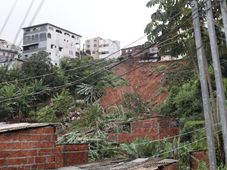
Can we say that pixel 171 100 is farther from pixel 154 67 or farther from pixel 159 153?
pixel 154 67

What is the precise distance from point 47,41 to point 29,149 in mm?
45834

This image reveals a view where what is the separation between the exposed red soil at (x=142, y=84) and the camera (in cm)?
2027

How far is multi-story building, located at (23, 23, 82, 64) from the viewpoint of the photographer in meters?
48.8

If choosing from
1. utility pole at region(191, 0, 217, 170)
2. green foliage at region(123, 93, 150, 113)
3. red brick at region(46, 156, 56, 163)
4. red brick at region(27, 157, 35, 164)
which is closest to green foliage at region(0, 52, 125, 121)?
green foliage at region(123, 93, 150, 113)

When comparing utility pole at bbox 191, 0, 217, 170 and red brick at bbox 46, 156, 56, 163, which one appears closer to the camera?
red brick at bbox 46, 156, 56, 163

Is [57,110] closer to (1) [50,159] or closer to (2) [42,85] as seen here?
(2) [42,85]

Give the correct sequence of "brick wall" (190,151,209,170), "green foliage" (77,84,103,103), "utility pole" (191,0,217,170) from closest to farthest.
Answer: "utility pole" (191,0,217,170) < "brick wall" (190,151,209,170) < "green foliage" (77,84,103,103)

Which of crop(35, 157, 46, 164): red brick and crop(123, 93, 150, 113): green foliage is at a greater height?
crop(123, 93, 150, 113): green foliage

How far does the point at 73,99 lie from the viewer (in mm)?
19266

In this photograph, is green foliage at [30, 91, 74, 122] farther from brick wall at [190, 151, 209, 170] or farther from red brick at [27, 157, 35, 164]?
red brick at [27, 157, 35, 164]

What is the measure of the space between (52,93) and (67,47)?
32267 mm

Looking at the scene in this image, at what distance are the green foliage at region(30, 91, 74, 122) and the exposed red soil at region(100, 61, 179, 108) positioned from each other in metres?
2.23

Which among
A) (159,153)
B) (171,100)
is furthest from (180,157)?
(171,100)

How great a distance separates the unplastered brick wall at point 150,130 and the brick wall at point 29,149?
23.5 ft
